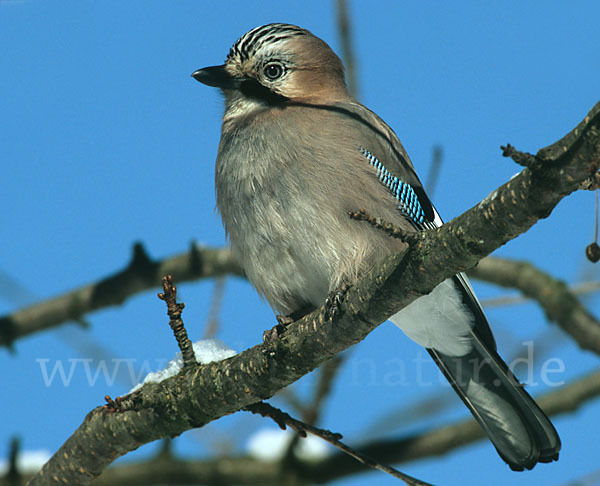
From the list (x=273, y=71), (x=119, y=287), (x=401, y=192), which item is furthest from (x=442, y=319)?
(x=119, y=287)

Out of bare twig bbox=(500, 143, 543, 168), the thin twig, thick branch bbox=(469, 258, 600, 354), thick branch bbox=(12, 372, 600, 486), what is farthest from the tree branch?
thick branch bbox=(469, 258, 600, 354)

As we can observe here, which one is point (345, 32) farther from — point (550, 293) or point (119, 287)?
point (119, 287)

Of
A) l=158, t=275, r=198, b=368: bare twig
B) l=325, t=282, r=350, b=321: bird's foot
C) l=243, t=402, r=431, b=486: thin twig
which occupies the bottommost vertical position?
l=243, t=402, r=431, b=486: thin twig

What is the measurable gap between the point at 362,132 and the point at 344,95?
2.57ft

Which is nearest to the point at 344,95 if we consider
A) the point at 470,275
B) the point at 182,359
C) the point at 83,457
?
the point at 470,275

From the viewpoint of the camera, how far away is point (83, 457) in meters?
3.88

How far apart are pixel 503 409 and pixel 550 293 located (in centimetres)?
129

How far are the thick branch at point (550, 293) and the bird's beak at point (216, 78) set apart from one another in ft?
7.85

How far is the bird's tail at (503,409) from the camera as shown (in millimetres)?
4250

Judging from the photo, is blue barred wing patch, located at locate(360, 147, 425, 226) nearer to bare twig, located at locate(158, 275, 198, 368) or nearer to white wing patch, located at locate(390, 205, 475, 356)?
white wing patch, located at locate(390, 205, 475, 356)

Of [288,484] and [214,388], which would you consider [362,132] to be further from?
[288,484]

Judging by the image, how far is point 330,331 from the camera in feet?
11.4

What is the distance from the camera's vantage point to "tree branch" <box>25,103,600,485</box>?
2.56m

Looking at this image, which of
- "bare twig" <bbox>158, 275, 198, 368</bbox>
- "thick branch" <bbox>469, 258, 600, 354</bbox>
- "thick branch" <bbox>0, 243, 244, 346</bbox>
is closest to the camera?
"bare twig" <bbox>158, 275, 198, 368</bbox>
